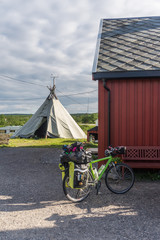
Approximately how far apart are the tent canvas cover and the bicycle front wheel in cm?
1152

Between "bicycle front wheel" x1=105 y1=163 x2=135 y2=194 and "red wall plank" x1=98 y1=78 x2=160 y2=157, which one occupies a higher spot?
"red wall plank" x1=98 y1=78 x2=160 y2=157

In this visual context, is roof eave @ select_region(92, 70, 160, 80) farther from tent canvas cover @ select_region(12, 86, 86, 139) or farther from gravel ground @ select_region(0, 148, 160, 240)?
tent canvas cover @ select_region(12, 86, 86, 139)

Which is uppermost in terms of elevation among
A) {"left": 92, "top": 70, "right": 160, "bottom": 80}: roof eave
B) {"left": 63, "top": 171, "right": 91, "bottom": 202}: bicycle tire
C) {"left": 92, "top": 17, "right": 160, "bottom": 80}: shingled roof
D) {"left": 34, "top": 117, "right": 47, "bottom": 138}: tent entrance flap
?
{"left": 92, "top": 17, "right": 160, "bottom": 80}: shingled roof

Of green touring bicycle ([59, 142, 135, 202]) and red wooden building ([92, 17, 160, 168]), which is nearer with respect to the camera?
green touring bicycle ([59, 142, 135, 202])

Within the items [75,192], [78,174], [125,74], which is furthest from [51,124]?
[78,174]

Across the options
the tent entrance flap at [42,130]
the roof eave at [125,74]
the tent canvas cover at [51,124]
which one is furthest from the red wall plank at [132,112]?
the tent entrance flap at [42,130]

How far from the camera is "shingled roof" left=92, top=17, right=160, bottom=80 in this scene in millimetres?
5984

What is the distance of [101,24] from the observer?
9.23 meters

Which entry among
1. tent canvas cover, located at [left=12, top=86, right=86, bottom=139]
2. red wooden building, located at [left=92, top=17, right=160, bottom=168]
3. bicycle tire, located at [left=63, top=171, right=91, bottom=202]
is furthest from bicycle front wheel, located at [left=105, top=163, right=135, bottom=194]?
tent canvas cover, located at [left=12, top=86, right=86, bottom=139]

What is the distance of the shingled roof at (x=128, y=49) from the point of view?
598 centimetres

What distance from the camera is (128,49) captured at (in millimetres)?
7082

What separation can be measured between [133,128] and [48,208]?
10.8 feet

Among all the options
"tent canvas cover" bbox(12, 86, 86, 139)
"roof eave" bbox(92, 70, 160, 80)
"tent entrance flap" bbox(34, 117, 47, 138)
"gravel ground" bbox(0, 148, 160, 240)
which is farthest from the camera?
"tent entrance flap" bbox(34, 117, 47, 138)

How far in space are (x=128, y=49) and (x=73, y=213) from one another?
17.2 ft
